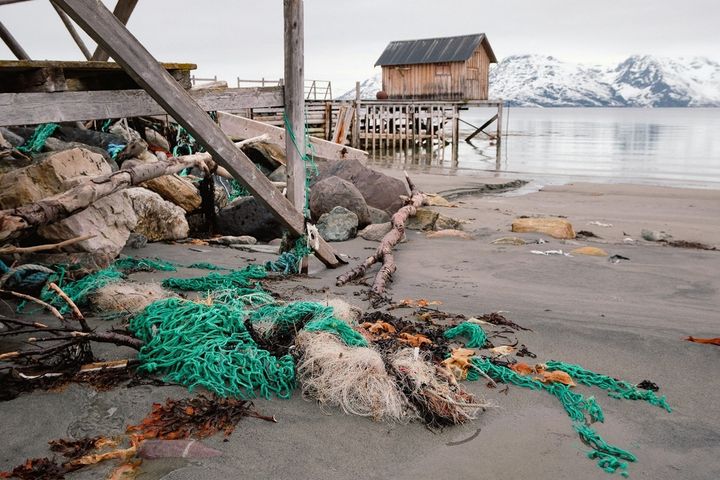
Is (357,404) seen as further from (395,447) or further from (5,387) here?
(5,387)

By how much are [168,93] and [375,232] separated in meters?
4.92

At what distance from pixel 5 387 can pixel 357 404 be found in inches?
72.0

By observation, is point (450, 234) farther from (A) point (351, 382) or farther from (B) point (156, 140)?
(B) point (156, 140)

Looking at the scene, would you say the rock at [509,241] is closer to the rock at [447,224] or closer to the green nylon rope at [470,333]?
the rock at [447,224]

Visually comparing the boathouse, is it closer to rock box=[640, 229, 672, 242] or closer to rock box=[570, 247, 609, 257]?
rock box=[640, 229, 672, 242]

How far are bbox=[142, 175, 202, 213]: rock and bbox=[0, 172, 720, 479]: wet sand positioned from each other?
140 cm

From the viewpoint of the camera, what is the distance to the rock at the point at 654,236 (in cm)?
986

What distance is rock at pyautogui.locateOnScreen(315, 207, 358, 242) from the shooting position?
8.94m

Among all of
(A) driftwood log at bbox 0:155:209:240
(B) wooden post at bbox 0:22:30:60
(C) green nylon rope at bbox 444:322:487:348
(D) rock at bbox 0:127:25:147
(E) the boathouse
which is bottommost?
(C) green nylon rope at bbox 444:322:487:348

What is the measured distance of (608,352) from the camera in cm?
436

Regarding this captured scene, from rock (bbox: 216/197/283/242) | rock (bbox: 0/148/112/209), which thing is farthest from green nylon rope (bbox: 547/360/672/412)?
rock (bbox: 216/197/283/242)

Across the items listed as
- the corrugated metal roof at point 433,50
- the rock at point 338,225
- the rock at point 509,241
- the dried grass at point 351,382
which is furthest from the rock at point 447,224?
the corrugated metal roof at point 433,50

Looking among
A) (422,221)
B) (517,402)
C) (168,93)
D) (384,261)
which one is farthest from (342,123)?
(517,402)

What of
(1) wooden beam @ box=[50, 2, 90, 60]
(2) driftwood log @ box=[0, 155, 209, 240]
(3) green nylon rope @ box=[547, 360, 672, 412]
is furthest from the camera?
(1) wooden beam @ box=[50, 2, 90, 60]
